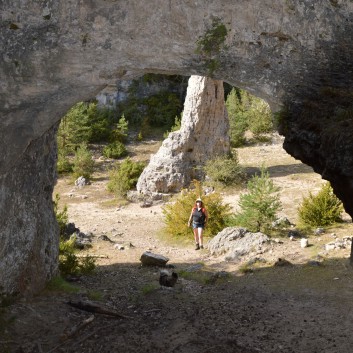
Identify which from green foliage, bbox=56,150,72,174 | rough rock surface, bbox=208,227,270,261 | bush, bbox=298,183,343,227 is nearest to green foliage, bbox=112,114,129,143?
green foliage, bbox=56,150,72,174

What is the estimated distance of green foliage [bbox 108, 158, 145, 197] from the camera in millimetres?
20797

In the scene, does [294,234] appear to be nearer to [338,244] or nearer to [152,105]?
[338,244]

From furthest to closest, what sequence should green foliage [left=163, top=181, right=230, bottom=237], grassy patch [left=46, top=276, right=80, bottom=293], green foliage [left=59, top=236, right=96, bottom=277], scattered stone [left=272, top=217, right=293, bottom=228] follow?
green foliage [left=163, top=181, right=230, bottom=237] → scattered stone [left=272, top=217, right=293, bottom=228] → green foliage [left=59, top=236, right=96, bottom=277] → grassy patch [left=46, top=276, right=80, bottom=293]

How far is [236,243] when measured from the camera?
A: 1311 cm

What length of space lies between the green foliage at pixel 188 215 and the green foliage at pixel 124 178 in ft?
16.3

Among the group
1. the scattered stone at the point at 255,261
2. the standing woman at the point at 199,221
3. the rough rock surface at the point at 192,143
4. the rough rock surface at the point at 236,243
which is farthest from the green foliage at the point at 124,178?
the scattered stone at the point at 255,261

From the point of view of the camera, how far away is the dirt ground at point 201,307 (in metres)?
7.61

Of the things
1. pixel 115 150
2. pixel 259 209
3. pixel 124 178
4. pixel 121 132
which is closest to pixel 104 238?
pixel 259 209

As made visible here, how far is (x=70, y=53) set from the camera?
7.22 meters

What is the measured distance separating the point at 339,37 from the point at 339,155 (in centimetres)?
194

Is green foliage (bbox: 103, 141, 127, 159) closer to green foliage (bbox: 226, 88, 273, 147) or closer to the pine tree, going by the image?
green foliage (bbox: 226, 88, 273, 147)

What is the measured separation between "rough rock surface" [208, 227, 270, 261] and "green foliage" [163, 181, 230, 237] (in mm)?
1662

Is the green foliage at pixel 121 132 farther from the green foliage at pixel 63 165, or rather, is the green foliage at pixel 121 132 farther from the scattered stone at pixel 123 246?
the scattered stone at pixel 123 246

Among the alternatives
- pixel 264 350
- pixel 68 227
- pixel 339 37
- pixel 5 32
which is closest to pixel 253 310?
pixel 264 350
